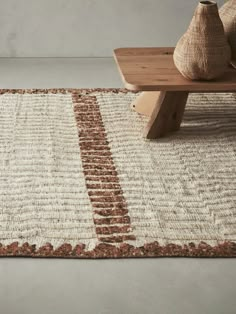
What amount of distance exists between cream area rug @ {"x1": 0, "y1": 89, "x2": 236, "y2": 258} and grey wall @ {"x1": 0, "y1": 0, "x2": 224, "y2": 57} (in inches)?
24.3

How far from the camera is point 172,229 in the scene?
6.29ft

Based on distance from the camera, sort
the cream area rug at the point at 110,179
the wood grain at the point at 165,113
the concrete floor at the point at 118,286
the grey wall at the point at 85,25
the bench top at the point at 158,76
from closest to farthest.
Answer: the concrete floor at the point at 118,286
the cream area rug at the point at 110,179
the bench top at the point at 158,76
the wood grain at the point at 165,113
the grey wall at the point at 85,25

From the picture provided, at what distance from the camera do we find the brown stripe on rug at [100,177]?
191cm

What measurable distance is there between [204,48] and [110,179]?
53 centimetres

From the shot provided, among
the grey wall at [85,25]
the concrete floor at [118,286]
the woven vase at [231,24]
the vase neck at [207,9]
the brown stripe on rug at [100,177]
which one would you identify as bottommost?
the grey wall at [85,25]

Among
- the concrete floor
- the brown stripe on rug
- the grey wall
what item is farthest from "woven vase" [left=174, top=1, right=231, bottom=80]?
the grey wall

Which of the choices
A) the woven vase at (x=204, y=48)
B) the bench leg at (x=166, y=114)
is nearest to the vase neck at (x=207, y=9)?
the woven vase at (x=204, y=48)

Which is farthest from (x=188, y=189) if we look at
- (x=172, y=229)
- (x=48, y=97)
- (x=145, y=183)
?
(x=48, y=97)

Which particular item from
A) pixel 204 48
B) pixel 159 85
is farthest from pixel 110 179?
pixel 204 48

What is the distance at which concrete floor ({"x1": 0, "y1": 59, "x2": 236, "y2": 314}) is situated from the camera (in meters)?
1.62

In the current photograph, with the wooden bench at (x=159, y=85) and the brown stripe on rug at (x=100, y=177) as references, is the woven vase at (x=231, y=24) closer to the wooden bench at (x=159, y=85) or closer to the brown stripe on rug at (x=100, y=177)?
the wooden bench at (x=159, y=85)

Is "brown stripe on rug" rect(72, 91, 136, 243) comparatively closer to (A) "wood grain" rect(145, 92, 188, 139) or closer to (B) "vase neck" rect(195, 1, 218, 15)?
(A) "wood grain" rect(145, 92, 188, 139)

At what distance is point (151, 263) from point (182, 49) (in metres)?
0.86

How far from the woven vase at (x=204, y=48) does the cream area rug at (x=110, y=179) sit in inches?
10.0
